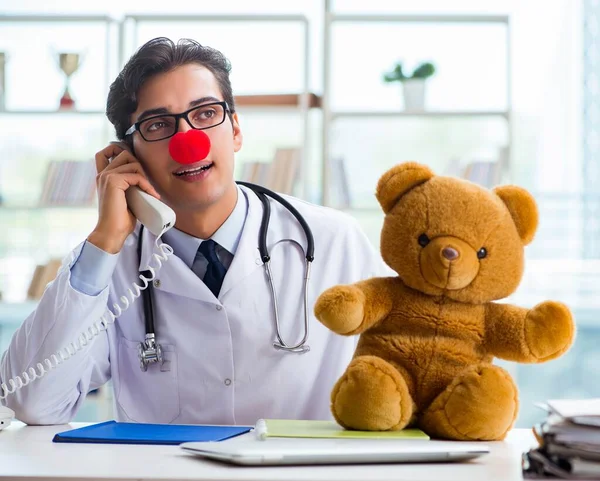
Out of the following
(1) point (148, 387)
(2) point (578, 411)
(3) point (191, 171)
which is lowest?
(1) point (148, 387)

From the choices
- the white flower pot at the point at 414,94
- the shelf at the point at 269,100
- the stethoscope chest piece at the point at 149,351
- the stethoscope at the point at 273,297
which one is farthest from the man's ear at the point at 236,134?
the white flower pot at the point at 414,94

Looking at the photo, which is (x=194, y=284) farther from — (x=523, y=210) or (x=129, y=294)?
(x=523, y=210)

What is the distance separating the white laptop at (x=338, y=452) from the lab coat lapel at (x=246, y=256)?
2.20 ft

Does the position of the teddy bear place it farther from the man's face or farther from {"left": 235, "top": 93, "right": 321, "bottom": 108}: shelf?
{"left": 235, "top": 93, "right": 321, "bottom": 108}: shelf

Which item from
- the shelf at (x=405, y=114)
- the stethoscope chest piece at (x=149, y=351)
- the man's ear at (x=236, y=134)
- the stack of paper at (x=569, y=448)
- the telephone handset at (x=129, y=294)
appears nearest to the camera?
the stack of paper at (x=569, y=448)

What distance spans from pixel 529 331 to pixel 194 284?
76cm

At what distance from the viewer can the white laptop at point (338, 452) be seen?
3.46 feet

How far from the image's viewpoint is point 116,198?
1656mm

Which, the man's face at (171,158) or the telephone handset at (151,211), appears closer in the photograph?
the telephone handset at (151,211)

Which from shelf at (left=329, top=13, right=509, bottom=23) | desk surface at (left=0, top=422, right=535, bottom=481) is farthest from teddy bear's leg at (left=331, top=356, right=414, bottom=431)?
shelf at (left=329, top=13, right=509, bottom=23)

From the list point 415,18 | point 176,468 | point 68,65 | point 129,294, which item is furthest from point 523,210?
point 68,65

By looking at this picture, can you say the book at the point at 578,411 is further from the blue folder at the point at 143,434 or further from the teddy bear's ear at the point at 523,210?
the blue folder at the point at 143,434

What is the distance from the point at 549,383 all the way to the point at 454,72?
201 centimetres

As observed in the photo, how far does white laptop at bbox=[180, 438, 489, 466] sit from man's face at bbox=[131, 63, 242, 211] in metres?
0.79
